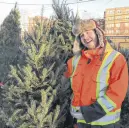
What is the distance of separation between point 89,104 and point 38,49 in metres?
1.08

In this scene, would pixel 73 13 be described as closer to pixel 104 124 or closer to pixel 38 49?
pixel 38 49

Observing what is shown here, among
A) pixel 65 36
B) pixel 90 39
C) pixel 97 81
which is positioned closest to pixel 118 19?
pixel 65 36

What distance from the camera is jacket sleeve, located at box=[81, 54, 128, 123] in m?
2.50

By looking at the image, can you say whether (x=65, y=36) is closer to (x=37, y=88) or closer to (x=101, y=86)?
(x=37, y=88)

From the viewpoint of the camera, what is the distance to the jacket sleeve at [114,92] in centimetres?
250

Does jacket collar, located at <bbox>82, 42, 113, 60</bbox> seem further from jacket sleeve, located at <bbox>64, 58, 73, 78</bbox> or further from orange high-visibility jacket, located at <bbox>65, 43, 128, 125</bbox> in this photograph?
jacket sleeve, located at <bbox>64, 58, 73, 78</bbox>

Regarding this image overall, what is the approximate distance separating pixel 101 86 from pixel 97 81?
61mm

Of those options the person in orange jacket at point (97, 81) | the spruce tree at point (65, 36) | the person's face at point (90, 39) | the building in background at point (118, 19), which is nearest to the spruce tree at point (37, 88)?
the spruce tree at point (65, 36)

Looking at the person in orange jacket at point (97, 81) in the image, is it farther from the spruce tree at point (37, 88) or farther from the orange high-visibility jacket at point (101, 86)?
the spruce tree at point (37, 88)

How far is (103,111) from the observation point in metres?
2.56

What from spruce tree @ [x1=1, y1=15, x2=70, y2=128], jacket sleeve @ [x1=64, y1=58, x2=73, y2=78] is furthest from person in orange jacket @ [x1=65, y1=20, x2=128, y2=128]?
spruce tree @ [x1=1, y1=15, x2=70, y2=128]

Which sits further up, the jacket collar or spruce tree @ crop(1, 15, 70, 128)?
the jacket collar

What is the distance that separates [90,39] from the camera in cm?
279

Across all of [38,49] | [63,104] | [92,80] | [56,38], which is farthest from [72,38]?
[92,80]
